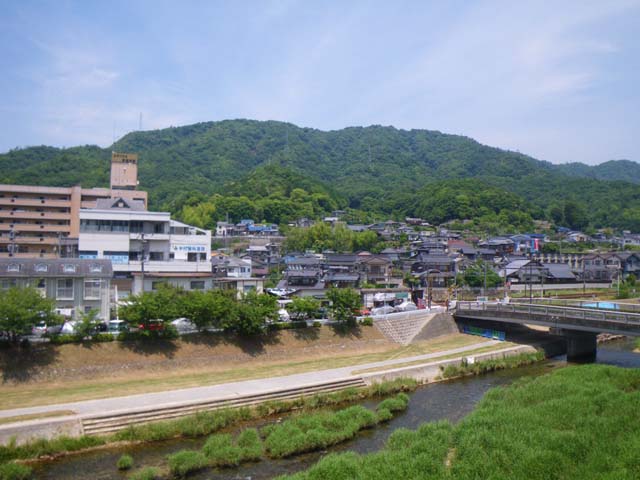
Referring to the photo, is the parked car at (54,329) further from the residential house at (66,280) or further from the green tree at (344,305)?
the green tree at (344,305)

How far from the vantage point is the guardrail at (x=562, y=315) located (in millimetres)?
29888

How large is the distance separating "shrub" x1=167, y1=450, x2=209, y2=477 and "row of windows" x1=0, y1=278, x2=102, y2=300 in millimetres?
16812

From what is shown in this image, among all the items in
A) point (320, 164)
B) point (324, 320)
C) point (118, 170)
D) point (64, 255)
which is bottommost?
point (324, 320)

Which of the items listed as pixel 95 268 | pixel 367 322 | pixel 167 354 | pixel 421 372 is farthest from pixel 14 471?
pixel 367 322

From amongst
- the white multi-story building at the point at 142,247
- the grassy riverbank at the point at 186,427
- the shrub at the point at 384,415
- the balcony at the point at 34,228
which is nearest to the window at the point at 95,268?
the white multi-story building at the point at 142,247

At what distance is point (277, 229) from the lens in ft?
319

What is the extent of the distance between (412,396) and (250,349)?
9.89 metres

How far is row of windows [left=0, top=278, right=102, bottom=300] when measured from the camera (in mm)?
28906

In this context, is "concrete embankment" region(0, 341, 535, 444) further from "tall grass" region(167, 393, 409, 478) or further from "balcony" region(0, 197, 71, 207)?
"balcony" region(0, 197, 71, 207)

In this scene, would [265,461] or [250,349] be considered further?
[250,349]

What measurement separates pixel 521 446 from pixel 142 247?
3400cm

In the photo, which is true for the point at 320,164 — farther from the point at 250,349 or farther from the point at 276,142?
the point at 250,349

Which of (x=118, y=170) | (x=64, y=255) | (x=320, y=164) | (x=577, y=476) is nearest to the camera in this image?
(x=577, y=476)

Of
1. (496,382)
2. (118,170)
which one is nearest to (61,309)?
(496,382)
